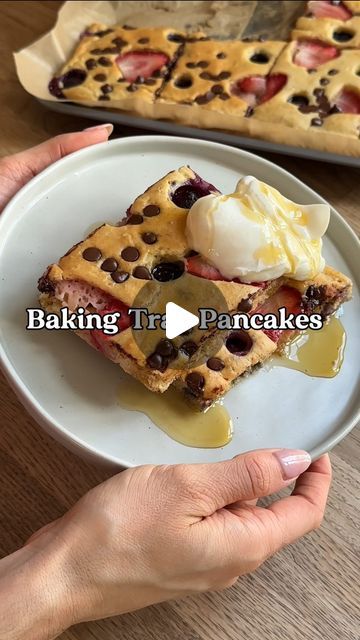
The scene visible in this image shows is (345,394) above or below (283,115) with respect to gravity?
below

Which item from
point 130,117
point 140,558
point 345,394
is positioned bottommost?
point 345,394

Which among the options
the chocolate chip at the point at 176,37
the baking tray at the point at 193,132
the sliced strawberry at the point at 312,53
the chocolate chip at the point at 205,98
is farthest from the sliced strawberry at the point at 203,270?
the chocolate chip at the point at 176,37

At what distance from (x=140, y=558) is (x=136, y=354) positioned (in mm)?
338

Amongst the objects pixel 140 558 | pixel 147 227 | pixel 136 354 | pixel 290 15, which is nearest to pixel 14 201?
pixel 147 227

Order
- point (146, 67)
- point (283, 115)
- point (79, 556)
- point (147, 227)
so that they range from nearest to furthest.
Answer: point (79, 556) < point (147, 227) < point (283, 115) < point (146, 67)

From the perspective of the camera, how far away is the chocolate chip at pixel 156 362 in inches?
42.6

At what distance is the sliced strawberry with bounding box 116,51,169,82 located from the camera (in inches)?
71.6

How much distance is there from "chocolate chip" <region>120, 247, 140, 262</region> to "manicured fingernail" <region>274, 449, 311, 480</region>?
434 millimetres

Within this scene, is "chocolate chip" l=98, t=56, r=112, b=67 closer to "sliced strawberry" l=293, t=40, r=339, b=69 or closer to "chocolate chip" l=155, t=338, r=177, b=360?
"sliced strawberry" l=293, t=40, r=339, b=69

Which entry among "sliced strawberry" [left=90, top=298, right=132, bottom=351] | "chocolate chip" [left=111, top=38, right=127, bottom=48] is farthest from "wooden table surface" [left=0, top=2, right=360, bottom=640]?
"chocolate chip" [left=111, top=38, right=127, bottom=48]

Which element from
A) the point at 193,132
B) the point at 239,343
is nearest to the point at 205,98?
the point at 193,132

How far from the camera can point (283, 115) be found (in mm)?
1636

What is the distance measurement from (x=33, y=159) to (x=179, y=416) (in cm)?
66

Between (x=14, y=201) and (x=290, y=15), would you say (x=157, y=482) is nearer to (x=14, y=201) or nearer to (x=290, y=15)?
(x=14, y=201)
